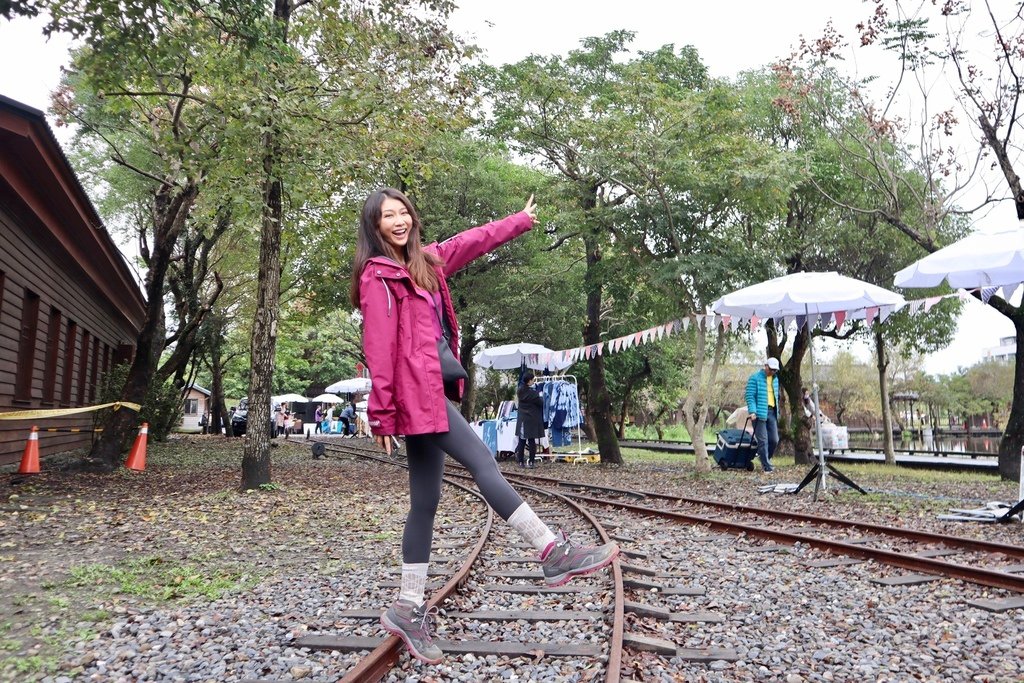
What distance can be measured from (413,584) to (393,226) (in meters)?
1.59

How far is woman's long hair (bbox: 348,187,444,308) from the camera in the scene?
347 centimetres

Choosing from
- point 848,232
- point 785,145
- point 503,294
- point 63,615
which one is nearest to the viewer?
point 63,615

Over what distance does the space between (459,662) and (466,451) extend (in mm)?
1043

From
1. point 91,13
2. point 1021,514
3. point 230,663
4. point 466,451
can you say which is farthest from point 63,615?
point 1021,514

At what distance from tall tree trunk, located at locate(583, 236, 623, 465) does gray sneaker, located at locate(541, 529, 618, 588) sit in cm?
1436

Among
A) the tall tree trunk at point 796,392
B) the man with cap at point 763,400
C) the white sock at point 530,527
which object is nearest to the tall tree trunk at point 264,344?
the man with cap at point 763,400

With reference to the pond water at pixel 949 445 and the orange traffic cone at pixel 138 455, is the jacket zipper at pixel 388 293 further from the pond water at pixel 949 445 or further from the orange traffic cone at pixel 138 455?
the pond water at pixel 949 445

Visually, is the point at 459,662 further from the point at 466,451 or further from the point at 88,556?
the point at 88,556

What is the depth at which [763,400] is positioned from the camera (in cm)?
1450

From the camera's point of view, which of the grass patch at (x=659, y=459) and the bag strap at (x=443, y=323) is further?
the grass patch at (x=659, y=459)

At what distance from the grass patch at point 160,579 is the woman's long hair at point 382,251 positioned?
9.34ft

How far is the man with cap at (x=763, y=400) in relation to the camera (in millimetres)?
14398

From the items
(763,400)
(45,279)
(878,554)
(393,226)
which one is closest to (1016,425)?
(763,400)

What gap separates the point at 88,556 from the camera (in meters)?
6.59
